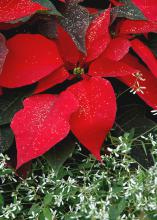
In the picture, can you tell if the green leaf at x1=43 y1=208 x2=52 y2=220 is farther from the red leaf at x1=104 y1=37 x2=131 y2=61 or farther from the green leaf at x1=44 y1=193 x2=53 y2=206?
the red leaf at x1=104 y1=37 x2=131 y2=61

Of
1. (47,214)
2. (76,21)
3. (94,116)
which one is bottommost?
(47,214)

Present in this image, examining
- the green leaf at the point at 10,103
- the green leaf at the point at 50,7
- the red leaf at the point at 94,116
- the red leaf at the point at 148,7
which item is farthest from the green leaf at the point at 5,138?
the red leaf at the point at 148,7

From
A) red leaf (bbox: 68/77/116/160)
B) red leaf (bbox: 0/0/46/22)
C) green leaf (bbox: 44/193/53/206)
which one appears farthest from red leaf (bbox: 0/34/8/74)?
green leaf (bbox: 44/193/53/206)

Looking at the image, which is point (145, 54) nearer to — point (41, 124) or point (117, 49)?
point (117, 49)

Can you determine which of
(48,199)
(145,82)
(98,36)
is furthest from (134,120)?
(48,199)

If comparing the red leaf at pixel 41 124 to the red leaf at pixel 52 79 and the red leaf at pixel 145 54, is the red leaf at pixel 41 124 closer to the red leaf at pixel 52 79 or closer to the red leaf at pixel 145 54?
the red leaf at pixel 52 79

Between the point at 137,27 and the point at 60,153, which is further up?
the point at 137,27

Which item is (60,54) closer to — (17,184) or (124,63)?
(124,63)

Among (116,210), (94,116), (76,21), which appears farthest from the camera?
(76,21)
